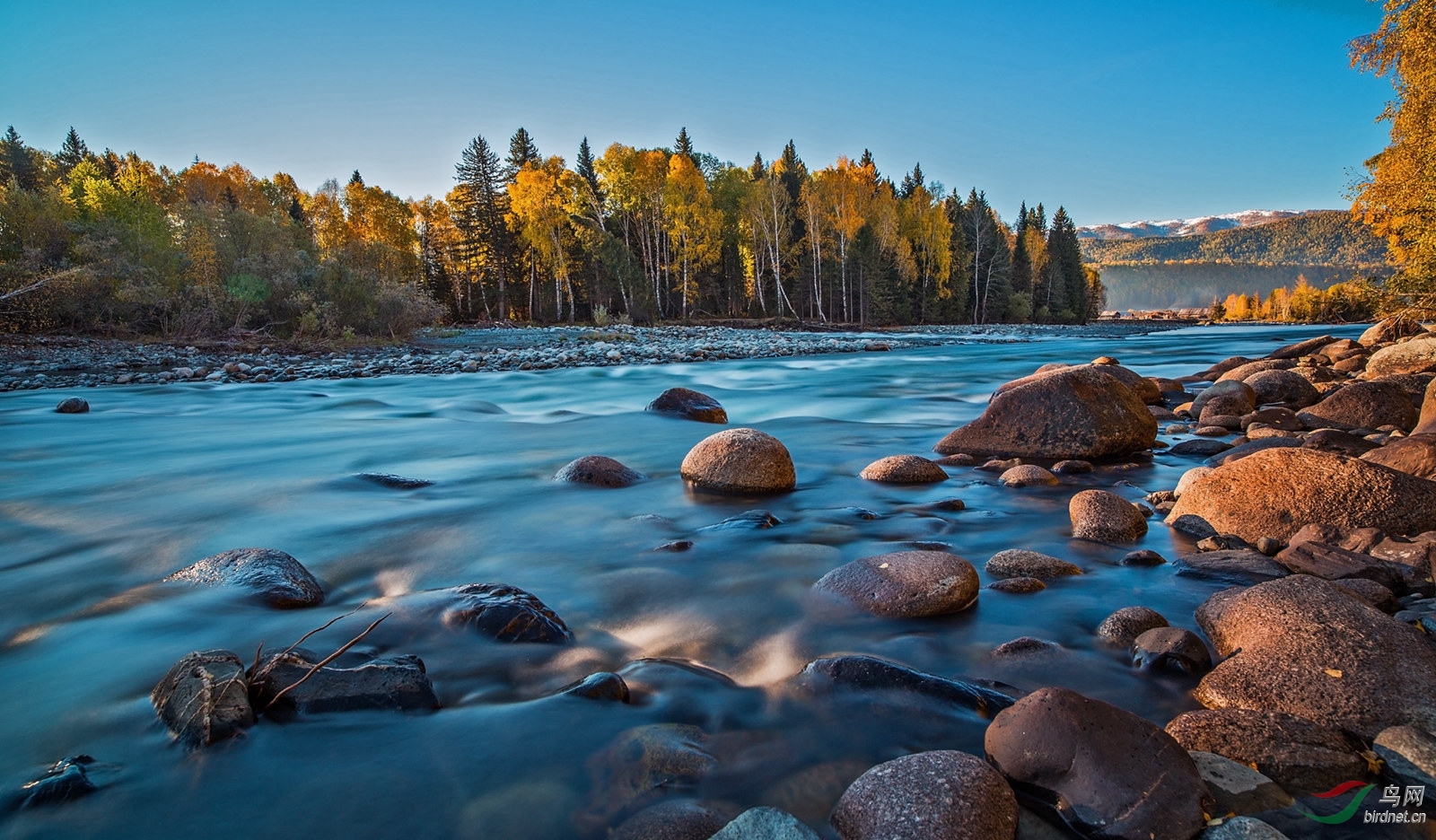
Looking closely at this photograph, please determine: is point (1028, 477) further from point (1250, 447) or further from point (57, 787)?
point (57, 787)

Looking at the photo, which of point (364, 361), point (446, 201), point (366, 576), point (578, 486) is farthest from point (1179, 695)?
point (446, 201)

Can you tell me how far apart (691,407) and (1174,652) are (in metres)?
7.38

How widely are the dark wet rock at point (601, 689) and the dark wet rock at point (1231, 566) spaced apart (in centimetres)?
281

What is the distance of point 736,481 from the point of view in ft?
17.9

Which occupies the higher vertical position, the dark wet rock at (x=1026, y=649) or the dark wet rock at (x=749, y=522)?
the dark wet rock at (x=749, y=522)

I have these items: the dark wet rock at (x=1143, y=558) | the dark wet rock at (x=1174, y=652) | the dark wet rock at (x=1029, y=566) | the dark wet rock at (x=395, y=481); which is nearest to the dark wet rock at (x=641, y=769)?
the dark wet rock at (x=1174, y=652)

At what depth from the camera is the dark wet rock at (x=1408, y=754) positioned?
187 centimetres

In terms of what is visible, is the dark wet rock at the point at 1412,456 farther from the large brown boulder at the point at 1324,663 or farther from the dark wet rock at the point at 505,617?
the dark wet rock at the point at 505,617

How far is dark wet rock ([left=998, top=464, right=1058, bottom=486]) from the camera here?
17.4ft

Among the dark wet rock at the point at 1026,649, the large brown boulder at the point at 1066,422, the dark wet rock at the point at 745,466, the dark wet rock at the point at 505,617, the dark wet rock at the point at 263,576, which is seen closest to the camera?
the dark wet rock at the point at 1026,649

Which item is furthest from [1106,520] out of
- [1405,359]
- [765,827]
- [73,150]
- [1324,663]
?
[73,150]

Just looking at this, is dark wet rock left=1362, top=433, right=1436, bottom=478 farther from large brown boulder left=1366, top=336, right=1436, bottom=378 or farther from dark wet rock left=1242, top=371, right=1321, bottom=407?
large brown boulder left=1366, top=336, right=1436, bottom=378

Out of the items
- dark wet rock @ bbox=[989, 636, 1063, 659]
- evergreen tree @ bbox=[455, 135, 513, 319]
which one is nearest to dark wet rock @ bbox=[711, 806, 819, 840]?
dark wet rock @ bbox=[989, 636, 1063, 659]

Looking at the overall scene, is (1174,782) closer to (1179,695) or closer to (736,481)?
(1179,695)
